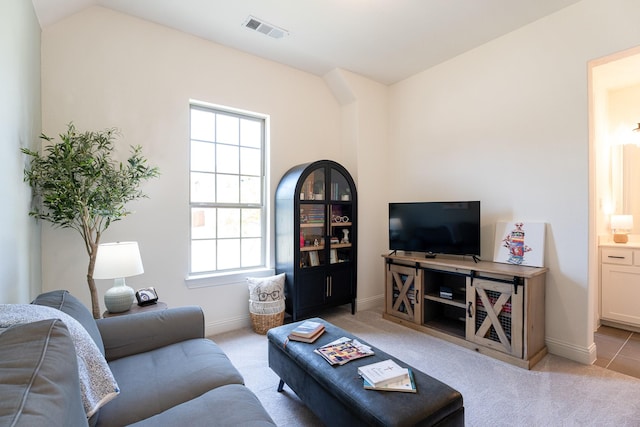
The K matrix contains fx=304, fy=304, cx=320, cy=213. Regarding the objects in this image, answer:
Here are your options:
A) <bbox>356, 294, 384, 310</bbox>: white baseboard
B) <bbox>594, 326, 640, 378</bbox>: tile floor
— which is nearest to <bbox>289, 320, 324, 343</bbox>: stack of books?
<bbox>356, 294, 384, 310</bbox>: white baseboard

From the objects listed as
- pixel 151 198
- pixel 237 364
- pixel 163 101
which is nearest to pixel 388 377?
pixel 237 364

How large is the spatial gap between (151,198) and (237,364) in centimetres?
171

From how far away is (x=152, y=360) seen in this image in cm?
174

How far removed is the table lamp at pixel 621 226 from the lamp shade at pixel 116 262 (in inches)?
190

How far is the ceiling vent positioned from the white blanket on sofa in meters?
2.77

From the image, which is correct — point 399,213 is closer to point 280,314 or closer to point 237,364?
point 280,314

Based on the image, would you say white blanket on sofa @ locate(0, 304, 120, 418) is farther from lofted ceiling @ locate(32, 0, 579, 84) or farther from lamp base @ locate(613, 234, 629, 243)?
lamp base @ locate(613, 234, 629, 243)

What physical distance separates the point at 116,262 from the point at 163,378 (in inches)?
41.2

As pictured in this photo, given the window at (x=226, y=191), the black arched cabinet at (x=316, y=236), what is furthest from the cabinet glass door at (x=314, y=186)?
the window at (x=226, y=191)

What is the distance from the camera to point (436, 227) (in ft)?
10.9

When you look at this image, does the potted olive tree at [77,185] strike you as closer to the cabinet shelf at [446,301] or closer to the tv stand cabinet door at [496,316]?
the cabinet shelf at [446,301]

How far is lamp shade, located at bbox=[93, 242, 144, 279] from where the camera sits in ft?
7.09

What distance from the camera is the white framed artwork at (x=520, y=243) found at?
9.31 feet

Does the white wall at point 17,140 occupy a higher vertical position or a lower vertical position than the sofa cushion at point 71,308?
higher
